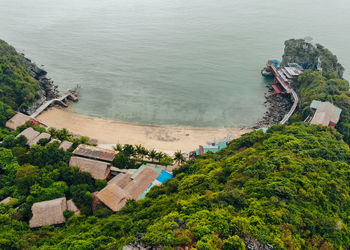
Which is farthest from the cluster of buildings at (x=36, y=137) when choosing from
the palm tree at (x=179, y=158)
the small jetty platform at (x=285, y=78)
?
the small jetty platform at (x=285, y=78)

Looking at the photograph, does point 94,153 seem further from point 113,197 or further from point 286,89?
point 286,89

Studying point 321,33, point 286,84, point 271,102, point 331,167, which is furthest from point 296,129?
point 321,33

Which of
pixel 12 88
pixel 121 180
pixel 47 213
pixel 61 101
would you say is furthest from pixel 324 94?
pixel 12 88

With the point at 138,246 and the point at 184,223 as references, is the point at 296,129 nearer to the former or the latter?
the point at 184,223

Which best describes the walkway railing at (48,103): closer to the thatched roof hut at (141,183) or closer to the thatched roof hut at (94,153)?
the thatched roof hut at (94,153)

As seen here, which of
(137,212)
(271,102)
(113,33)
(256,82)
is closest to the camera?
(137,212)
